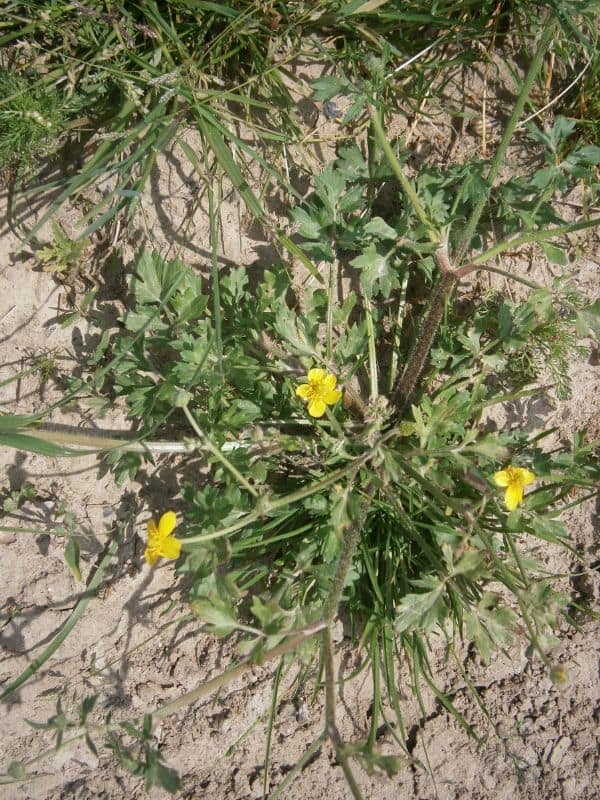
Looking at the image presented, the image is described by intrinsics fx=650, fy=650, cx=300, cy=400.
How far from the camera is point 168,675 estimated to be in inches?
121

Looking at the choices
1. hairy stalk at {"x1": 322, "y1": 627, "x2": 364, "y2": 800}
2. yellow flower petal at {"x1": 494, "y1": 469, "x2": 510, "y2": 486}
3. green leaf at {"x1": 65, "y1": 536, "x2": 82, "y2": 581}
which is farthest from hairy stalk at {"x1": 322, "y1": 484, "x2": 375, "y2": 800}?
green leaf at {"x1": 65, "y1": 536, "x2": 82, "y2": 581}

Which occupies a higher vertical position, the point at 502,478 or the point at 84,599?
the point at 502,478

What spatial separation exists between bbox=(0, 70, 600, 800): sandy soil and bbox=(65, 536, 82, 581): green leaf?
2.5 inches

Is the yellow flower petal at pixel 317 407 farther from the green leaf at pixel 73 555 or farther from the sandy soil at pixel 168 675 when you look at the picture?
the green leaf at pixel 73 555

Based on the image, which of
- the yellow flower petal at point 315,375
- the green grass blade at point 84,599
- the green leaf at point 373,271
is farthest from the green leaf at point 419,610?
the green grass blade at point 84,599

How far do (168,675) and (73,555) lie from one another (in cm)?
73

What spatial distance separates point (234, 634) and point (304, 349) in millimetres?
1449

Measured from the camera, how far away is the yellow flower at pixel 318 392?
2646 mm

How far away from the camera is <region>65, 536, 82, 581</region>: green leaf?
294 centimetres

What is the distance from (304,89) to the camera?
3.14 m

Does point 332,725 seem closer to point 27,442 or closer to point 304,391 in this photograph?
point 304,391

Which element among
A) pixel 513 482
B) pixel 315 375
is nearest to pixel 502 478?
pixel 513 482

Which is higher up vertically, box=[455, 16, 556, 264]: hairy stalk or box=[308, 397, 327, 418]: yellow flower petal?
box=[455, 16, 556, 264]: hairy stalk

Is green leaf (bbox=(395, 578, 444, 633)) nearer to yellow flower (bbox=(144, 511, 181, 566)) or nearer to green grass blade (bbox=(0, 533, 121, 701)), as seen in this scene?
yellow flower (bbox=(144, 511, 181, 566))
